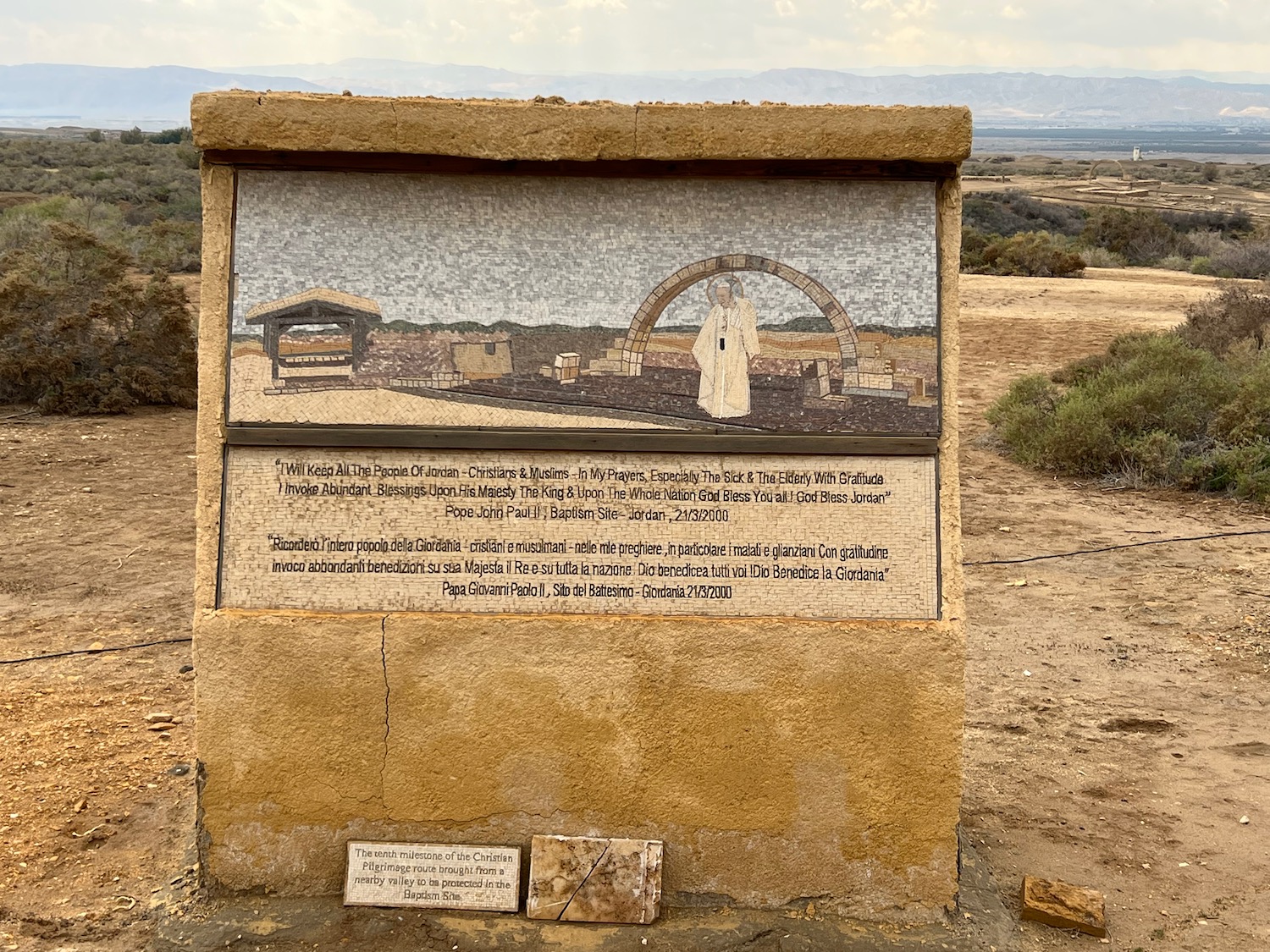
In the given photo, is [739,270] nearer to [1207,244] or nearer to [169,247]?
[169,247]

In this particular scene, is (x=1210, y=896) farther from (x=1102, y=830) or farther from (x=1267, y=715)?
(x=1267, y=715)

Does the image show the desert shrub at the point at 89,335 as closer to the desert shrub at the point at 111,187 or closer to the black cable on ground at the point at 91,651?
the desert shrub at the point at 111,187

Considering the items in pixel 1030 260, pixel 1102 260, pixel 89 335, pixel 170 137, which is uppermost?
pixel 170 137

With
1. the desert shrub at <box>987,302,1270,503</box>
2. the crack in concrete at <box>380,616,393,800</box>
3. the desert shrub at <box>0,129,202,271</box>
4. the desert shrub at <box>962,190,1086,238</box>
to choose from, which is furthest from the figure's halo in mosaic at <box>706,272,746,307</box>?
the desert shrub at <box>962,190,1086,238</box>

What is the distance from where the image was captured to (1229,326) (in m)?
13.2

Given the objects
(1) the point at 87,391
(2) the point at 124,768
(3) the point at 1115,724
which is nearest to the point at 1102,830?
(3) the point at 1115,724

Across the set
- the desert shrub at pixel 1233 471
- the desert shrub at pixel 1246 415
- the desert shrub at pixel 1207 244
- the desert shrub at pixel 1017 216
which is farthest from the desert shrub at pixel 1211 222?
the desert shrub at pixel 1233 471

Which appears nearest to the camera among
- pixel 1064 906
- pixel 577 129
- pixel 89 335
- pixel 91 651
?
pixel 577 129

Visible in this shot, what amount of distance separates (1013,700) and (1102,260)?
2181 centimetres

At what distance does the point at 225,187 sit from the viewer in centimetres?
364

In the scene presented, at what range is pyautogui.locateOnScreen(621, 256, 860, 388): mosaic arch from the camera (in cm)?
368

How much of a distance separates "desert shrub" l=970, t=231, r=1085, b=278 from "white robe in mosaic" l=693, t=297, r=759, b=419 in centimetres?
1953

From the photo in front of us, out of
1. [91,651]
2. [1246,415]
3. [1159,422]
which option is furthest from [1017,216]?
[91,651]

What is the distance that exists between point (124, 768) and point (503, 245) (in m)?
2.73
